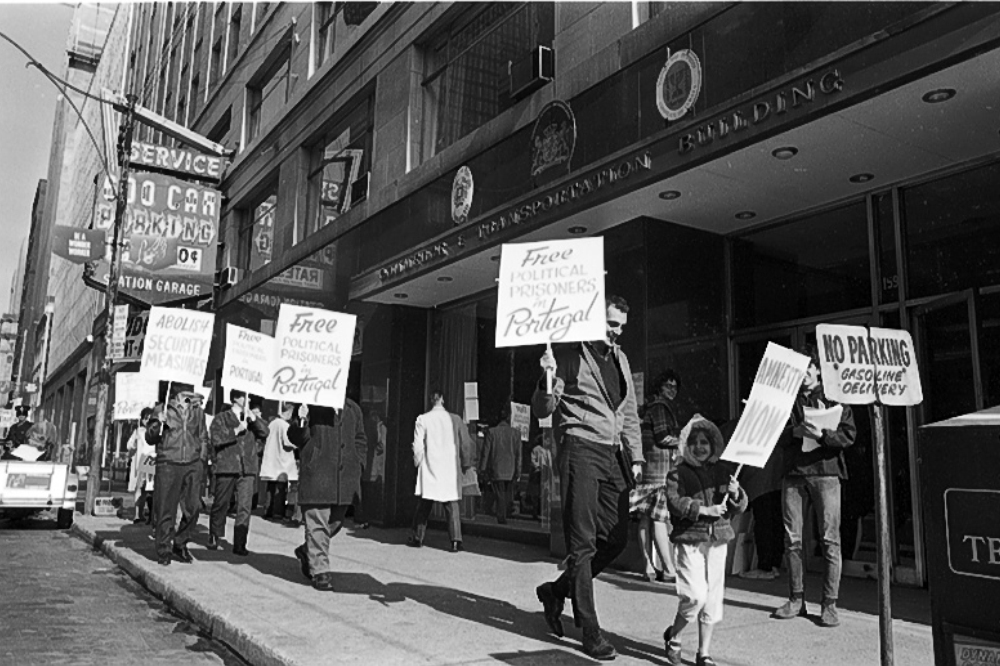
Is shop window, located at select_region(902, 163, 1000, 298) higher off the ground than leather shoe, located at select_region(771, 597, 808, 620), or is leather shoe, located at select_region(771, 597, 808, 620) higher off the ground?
shop window, located at select_region(902, 163, 1000, 298)

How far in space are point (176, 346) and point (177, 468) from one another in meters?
1.35

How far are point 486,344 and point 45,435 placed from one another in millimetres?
8745

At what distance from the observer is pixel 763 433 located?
432 cm

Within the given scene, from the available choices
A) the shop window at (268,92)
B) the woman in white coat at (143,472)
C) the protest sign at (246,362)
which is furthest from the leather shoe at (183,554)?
the shop window at (268,92)

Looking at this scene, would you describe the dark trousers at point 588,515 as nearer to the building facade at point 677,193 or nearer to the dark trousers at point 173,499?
the building facade at point 677,193

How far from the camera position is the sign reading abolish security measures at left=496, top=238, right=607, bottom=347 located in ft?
17.1

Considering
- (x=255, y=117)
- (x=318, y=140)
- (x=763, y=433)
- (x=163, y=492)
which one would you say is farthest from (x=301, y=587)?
(x=255, y=117)

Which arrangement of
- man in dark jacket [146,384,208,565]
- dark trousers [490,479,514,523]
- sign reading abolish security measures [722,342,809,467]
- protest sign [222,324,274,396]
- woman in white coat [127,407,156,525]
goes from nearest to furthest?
sign reading abolish security measures [722,342,809,467] → protest sign [222,324,274,396] → man in dark jacket [146,384,208,565] → dark trousers [490,479,514,523] → woman in white coat [127,407,156,525]

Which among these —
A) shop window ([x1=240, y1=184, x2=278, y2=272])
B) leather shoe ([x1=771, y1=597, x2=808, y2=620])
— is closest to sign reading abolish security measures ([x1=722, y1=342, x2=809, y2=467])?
leather shoe ([x1=771, y1=597, x2=808, y2=620])

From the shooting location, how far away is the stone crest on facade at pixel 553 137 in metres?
8.93

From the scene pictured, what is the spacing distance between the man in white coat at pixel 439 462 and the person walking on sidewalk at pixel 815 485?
5042 mm

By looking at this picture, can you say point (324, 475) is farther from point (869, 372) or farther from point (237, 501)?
point (869, 372)

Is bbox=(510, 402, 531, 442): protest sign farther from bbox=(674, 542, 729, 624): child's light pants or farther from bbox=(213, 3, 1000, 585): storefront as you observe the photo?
bbox=(674, 542, 729, 624): child's light pants

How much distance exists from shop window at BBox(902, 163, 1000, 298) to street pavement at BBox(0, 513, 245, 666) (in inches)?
259
